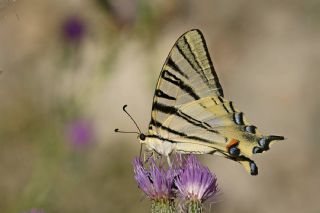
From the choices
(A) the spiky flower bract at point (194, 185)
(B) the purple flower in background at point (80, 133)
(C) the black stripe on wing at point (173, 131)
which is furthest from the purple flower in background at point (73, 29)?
(A) the spiky flower bract at point (194, 185)

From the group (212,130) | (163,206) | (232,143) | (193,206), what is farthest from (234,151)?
(163,206)

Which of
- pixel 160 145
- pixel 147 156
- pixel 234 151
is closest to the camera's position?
pixel 234 151

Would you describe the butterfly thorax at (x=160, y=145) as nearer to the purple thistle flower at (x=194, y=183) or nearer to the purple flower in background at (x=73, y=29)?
the purple thistle flower at (x=194, y=183)

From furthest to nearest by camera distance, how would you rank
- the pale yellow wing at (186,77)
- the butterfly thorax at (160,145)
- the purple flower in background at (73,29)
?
the purple flower in background at (73,29), the butterfly thorax at (160,145), the pale yellow wing at (186,77)

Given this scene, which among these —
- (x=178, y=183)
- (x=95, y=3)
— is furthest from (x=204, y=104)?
(x=95, y=3)

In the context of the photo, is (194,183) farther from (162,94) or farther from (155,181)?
(162,94)

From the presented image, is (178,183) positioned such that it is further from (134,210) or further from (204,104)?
(134,210)

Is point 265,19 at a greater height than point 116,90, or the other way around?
point 265,19
